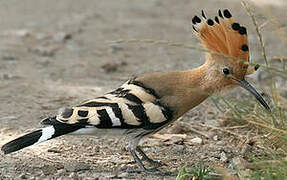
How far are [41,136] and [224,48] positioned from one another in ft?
4.13

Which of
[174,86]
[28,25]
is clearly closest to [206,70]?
[174,86]

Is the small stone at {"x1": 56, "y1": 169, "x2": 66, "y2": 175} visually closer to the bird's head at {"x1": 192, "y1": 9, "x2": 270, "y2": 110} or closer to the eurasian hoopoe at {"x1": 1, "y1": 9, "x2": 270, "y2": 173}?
the eurasian hoopoe at {"x1": 1, "y1": 9, "x2": 270, "y2": 173}

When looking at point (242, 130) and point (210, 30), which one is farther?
point (242, 130)

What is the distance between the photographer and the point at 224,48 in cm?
335

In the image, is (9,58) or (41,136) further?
(9,58)

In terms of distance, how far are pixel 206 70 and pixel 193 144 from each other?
66 centimetres

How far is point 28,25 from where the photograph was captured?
7.41 m

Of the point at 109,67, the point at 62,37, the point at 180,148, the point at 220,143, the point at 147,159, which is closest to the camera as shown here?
the point at 147,159

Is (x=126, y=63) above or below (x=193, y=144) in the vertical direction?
above

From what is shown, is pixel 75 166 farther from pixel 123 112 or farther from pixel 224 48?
pixel 224 48

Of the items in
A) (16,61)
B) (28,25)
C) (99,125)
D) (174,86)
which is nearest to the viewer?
(99,125)

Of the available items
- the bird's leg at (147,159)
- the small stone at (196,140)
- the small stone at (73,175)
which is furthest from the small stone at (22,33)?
the small stone at (73,175)

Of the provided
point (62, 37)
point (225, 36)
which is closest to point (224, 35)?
point (225, 36)

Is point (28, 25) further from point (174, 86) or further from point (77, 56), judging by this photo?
point (174, 86)
